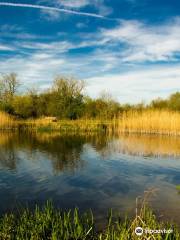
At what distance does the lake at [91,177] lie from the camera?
26.3ft

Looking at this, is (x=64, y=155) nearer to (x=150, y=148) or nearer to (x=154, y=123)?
(x=150, y=148)

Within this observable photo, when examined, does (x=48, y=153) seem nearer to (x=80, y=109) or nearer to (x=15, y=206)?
(x=15, y=206)

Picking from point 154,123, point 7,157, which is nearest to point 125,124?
point 154,123

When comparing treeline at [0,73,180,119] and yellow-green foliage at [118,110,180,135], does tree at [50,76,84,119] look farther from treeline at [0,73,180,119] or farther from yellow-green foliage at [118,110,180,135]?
yellow-green foliage at [118,110,180,135]

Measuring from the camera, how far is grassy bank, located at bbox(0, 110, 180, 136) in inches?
1011

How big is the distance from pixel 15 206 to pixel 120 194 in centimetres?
294

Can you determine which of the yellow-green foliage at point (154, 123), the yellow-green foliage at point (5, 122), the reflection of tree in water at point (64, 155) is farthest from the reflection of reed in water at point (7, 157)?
the yellow-green foliage at point (5, 122)

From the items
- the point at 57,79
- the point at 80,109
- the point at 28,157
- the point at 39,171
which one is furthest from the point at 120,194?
the point at 57,79

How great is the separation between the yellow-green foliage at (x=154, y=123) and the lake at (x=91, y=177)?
23.3 feet

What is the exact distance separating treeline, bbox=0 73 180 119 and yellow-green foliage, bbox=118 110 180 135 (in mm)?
8187

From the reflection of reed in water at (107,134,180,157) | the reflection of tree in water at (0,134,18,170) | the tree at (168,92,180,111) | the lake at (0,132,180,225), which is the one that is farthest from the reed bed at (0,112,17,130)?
the tree at (168,92,180,111)

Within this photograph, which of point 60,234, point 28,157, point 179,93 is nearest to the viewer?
point 60,234

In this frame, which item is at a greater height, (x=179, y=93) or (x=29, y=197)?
(x=179, y=93)

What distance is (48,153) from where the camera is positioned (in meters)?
16.5
